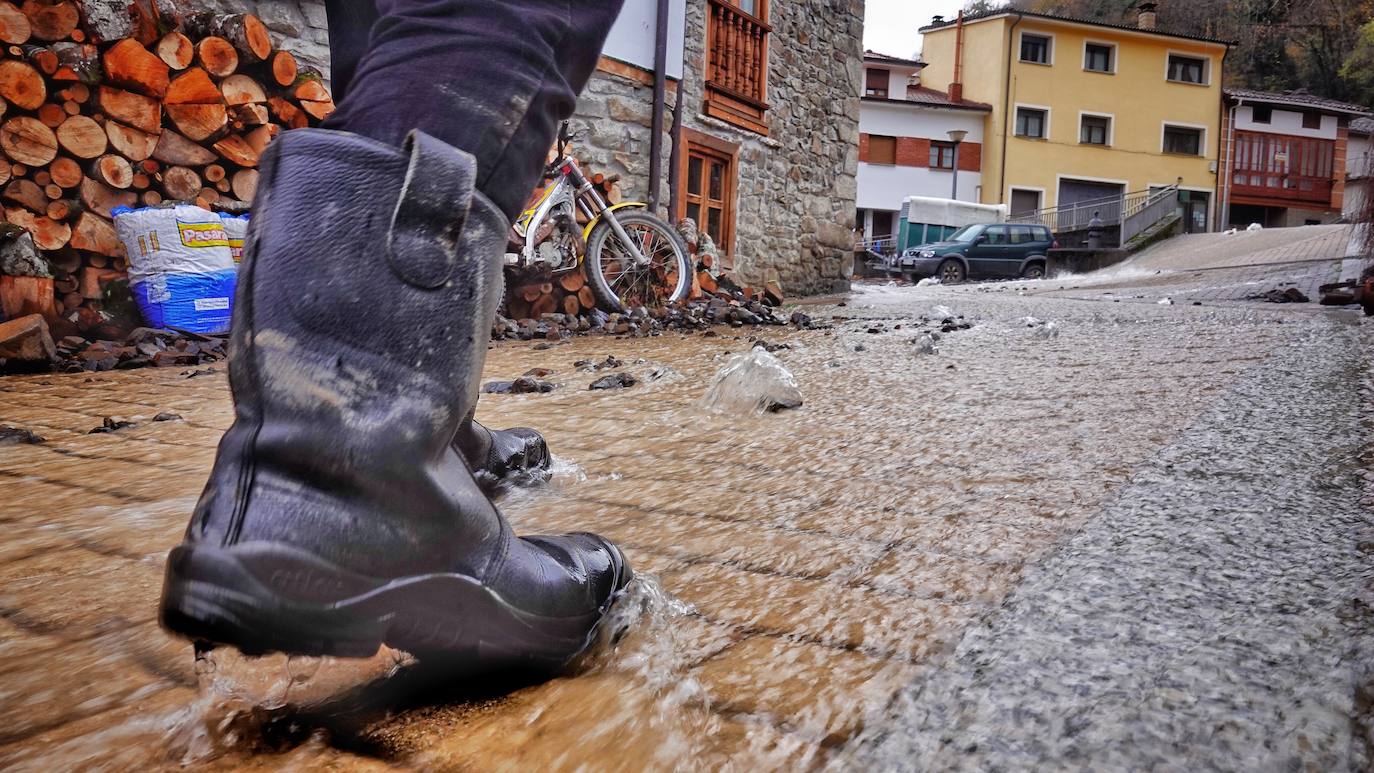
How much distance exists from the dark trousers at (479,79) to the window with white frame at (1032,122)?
3426cm

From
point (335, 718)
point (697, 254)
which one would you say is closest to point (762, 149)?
point (697, 254)

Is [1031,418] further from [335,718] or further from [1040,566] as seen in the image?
[335,718]

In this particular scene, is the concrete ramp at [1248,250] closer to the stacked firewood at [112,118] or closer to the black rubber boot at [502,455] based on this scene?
the stacked firewood at [112,118]

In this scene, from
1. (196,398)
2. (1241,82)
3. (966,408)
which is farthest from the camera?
(1241,82)

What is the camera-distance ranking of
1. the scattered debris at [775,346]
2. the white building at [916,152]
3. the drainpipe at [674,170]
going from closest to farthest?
the scattered debris at [775,346], the drainpipe at [674,170], the white building at [916,152]

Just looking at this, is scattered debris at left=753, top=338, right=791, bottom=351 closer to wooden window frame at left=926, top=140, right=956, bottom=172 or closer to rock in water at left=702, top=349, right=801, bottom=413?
rock in water at left=702, top=349, right=801, bottom=413

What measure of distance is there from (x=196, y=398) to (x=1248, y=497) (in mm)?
2936

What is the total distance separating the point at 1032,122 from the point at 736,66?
2670cm

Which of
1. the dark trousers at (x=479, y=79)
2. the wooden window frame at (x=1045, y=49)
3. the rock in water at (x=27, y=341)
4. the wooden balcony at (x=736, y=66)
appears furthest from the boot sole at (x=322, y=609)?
the wooden window frame at (x=1045, y=49)

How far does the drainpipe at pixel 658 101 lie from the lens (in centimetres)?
794

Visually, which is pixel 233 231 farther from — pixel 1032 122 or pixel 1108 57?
pixel 1108 57

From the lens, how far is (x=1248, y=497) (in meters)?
1.16

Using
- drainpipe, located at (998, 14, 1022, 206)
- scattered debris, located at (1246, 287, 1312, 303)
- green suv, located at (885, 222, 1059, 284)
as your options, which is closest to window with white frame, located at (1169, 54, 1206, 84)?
drainpipe, located at (998, 14, 1022, 206)

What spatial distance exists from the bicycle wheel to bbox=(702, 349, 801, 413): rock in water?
161 inches
